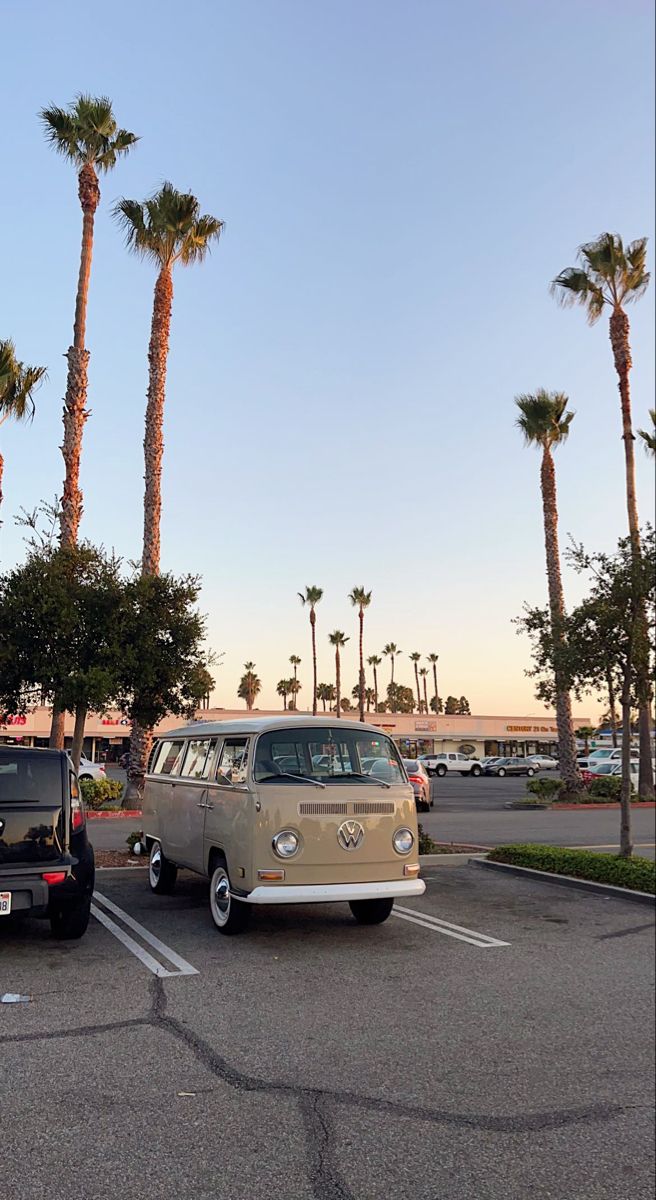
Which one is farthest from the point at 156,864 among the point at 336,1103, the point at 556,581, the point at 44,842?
the point at 556,581

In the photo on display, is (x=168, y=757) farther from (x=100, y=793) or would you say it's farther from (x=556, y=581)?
(x=556, y=581)

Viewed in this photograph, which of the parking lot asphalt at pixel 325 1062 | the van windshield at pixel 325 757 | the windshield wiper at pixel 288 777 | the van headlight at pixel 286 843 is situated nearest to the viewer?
the parking lot asphalt at pixel 325 1062

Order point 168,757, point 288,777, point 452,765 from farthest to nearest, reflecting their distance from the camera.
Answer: point 452,765, point 168,757, point 288,777

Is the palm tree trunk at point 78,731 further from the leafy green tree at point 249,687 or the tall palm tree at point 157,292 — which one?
the leafy green tree at point 249,687

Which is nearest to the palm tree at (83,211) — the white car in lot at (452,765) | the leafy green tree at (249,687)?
the white car in lot at (452,765)

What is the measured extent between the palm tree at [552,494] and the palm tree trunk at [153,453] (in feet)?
42.5

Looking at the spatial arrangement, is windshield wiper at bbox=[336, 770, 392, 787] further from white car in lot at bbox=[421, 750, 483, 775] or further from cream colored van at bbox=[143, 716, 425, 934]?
white car in lot at bbox=[421, 750, 483, 775]

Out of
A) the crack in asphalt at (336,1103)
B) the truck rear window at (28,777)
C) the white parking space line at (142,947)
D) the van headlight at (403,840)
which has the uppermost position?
the truck rear window at (28,777)

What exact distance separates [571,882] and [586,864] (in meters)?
0.57

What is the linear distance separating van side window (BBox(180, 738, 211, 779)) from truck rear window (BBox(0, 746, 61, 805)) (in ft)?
6.07

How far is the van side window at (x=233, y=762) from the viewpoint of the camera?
26.7ft

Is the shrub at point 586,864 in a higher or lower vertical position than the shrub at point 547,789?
lower

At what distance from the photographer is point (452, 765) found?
62.5 metres

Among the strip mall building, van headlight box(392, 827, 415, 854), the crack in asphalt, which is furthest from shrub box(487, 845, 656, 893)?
the strip mall building
